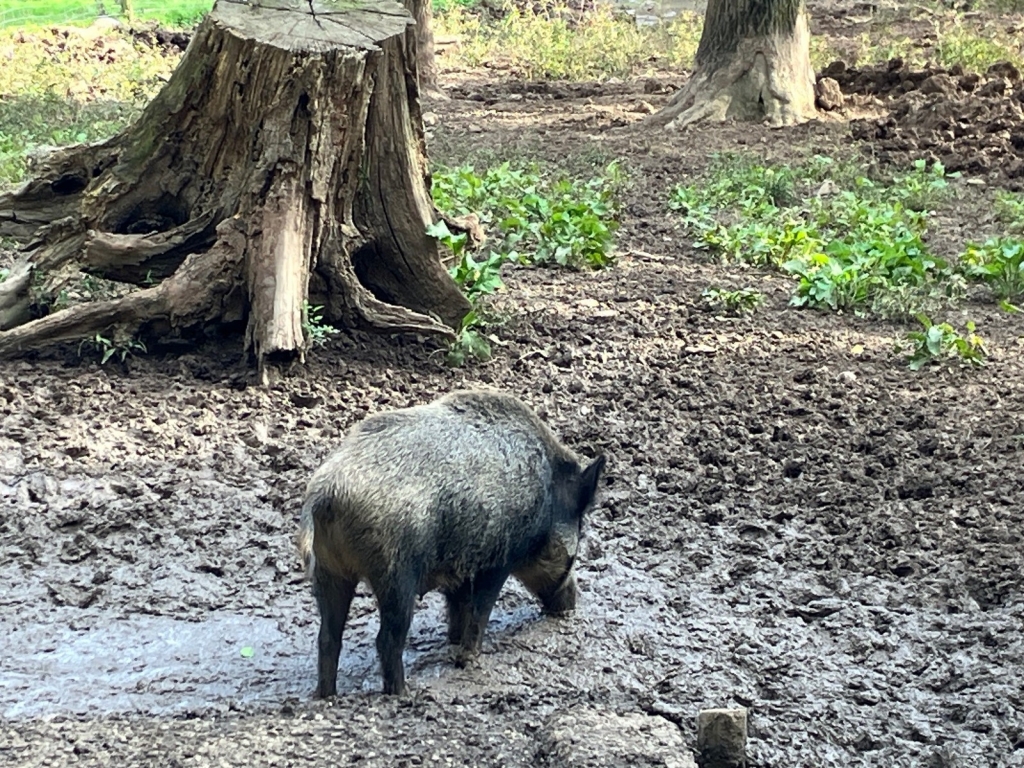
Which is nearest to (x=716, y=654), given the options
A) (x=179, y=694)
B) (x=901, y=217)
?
(x=179, y=694)

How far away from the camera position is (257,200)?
6062 mm

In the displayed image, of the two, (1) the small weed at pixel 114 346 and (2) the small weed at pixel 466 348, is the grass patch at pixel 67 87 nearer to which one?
(1) the small weed at pixel 114 346

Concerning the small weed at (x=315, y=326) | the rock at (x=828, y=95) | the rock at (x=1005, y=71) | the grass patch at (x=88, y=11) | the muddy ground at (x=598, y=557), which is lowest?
the muddy ground at (x=598, y=557)

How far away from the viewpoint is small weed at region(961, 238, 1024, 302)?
727 cm

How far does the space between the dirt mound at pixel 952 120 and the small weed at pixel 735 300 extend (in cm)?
361

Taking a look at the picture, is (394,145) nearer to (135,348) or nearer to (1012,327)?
(135,348)

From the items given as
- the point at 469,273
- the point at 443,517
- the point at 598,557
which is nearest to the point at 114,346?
the point at 469,273

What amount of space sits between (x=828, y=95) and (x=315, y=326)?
25.5ft

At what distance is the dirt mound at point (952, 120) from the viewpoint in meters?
10.4

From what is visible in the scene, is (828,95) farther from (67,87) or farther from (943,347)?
(67,87)

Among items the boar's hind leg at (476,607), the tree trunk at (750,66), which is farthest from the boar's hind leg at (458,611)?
the tree trunk at (750,66)

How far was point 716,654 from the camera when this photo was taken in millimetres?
4219

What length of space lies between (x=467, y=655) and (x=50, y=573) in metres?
1.63

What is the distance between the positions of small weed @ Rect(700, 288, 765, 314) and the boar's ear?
2938 mm
